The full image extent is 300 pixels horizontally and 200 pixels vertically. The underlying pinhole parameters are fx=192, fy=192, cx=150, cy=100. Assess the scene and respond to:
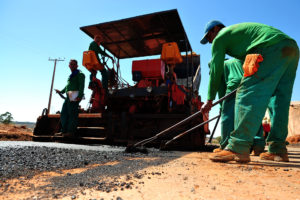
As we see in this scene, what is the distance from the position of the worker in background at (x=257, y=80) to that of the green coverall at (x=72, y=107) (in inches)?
153

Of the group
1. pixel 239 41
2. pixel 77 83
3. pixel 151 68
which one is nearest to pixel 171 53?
pixel 151 68

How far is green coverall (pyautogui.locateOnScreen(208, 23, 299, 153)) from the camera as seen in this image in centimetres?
203

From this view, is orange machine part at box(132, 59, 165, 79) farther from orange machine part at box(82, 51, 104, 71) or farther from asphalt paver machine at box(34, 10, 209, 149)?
orange machine part at box(82, 51, 104, 71)

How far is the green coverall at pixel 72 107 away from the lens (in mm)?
5043

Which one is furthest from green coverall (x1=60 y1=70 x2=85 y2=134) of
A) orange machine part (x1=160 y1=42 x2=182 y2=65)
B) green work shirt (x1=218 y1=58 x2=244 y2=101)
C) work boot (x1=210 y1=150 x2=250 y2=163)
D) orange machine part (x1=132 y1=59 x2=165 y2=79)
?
work boot (x1=210 y1=150 x2=250 y2=163)

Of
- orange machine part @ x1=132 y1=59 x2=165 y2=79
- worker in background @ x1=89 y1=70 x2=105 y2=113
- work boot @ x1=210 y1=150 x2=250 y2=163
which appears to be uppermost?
orange machine part @ x1=132 y1=59 x2=165 y2=79

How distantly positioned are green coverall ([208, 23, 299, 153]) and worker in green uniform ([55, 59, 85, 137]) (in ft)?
12.8

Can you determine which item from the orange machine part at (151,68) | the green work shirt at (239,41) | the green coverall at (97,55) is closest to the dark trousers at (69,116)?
the green coverall at (97,55)

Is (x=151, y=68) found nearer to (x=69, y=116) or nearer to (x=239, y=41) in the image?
(x=69, y=116)

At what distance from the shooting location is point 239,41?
7.46 feet

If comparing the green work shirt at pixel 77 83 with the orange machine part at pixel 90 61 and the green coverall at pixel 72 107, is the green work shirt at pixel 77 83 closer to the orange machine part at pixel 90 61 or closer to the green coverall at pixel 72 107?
the green coverall at pixel 72 107

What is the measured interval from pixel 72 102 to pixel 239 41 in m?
4.35

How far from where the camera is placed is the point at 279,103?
2404 mm

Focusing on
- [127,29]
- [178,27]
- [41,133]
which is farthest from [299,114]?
[41,133]
